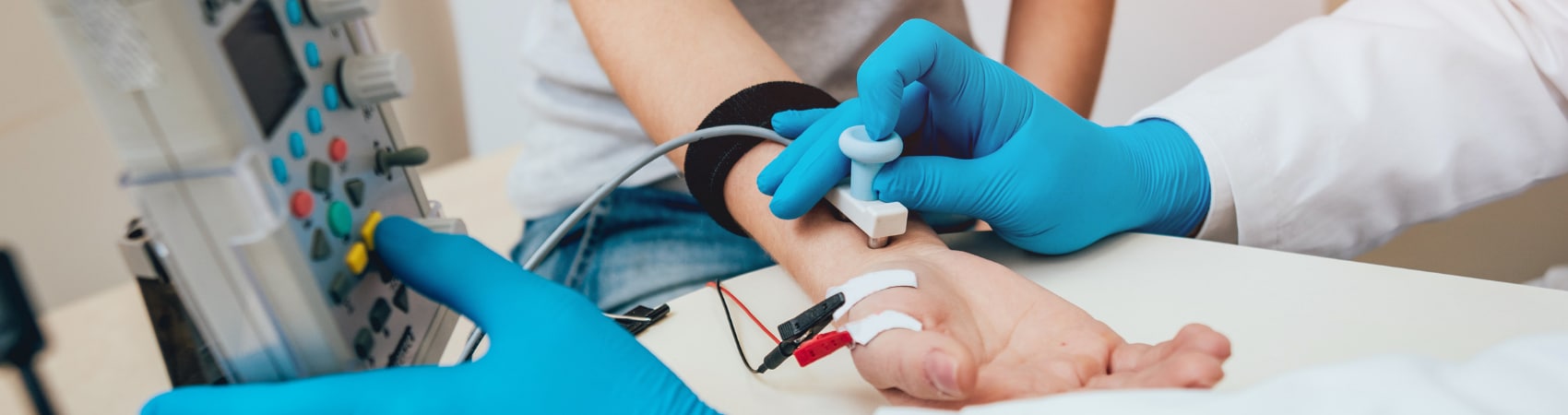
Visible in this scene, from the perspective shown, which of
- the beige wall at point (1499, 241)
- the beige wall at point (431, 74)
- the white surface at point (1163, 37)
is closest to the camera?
the beige wall at point (1499, 241)

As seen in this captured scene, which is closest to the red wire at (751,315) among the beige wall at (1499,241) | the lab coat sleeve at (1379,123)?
the lab coat sleeve at (1379,123)

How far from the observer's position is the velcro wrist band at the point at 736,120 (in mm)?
714

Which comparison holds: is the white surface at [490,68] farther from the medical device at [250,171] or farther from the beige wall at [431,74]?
the medical device at [250,171]

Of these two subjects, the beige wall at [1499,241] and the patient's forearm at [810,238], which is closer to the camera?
the patient's forearm at [810,238]

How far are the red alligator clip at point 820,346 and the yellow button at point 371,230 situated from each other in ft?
0.82

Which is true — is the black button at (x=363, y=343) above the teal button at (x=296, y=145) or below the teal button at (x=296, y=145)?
below

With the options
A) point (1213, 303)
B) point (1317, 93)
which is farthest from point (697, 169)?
point (1317, 93)

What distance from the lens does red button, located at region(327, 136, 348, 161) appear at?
43cm

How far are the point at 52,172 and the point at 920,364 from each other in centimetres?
81

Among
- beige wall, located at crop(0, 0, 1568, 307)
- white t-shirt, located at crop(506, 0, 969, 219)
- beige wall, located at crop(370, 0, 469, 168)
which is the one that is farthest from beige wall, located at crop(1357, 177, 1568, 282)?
beige wall, located at crop(370, 0, 469, 168)

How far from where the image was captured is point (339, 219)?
42 cm

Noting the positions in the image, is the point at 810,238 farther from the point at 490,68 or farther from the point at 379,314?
the point at 490,68

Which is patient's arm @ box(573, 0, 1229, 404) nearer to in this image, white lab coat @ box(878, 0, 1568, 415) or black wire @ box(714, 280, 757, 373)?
Result: black wire @ box(714, 280, 757, 373)

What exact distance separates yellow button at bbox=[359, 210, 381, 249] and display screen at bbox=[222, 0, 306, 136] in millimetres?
81
